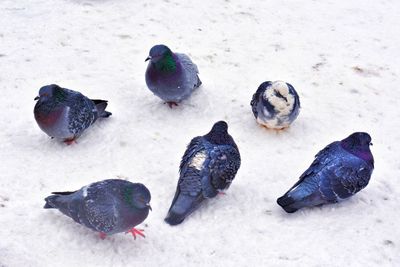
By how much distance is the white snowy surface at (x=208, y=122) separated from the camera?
3936 millimetres

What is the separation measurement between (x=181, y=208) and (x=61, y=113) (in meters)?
1.55

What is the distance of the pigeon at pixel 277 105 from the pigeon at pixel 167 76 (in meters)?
0.82

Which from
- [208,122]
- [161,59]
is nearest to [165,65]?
[161,59]

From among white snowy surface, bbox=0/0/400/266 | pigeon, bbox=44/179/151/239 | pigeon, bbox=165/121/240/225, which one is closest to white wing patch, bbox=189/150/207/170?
pigeon, bbox=165/121/240/225

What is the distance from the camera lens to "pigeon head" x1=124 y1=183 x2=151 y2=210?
12.2 feet

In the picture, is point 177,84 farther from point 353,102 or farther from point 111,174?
point 353,102

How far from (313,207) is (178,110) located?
191 centimetres

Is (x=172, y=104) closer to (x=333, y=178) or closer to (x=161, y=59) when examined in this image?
(x=161, y=59)

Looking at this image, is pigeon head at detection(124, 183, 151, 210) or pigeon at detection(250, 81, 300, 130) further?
pigeon at detection(250, 81, 300, 130)

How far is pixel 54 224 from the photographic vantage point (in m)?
4.02

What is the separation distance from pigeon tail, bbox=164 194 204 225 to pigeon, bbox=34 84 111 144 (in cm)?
135

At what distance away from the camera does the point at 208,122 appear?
17.9ft

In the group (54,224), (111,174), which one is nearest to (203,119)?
(111,174)

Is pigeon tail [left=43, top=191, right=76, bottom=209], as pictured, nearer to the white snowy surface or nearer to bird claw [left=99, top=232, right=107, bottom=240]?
the white snowy surface
